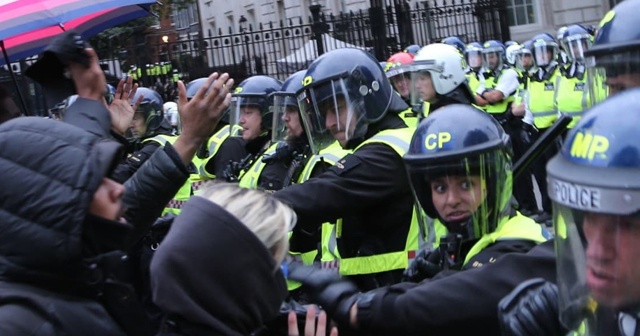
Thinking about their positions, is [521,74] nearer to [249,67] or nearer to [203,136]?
[249,67]

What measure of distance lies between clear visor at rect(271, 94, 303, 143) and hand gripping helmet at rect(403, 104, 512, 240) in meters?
2.68

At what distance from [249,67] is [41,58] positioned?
12.7m

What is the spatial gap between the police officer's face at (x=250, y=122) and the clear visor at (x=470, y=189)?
3660mm

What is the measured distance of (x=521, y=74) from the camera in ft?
42.9

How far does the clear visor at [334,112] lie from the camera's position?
4426mm

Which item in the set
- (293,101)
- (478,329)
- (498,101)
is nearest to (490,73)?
(498,101)

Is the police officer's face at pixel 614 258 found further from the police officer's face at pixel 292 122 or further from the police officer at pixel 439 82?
the police officer at pixel 439 82

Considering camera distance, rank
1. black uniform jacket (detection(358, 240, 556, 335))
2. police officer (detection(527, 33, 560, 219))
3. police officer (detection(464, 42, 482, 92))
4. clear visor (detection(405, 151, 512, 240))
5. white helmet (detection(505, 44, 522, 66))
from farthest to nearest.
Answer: white helmet (detection(505, 44, 522, 66))
police officer (detection(464, 42, 482, 92))
police officer (detection(527, 33, 560, 219))
clear visor (detection(405, 151, 512, 240))
black uniform jacket (detection(358, 240, 556, 335))

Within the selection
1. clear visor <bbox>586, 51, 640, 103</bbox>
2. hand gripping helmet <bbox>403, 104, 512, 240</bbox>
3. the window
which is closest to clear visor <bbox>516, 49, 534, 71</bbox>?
clear visor <bbox>586, 51, 640, 103</bbox>

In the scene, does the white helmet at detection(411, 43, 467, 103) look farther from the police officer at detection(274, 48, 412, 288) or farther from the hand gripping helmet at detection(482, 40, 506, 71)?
the hand gripping helmet at detection(482, 40, 506, 71)

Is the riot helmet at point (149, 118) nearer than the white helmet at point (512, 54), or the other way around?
the riot helmet at point (149, 118)

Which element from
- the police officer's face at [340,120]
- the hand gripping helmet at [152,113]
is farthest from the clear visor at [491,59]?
the police officer's face at [340,120]

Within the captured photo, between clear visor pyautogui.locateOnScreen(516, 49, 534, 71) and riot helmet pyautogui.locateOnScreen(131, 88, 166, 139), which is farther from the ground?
riot helmet pyautogui.locateOnScreen(131, 88, 166, 139)

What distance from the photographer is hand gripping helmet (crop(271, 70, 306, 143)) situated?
19.2 feet
